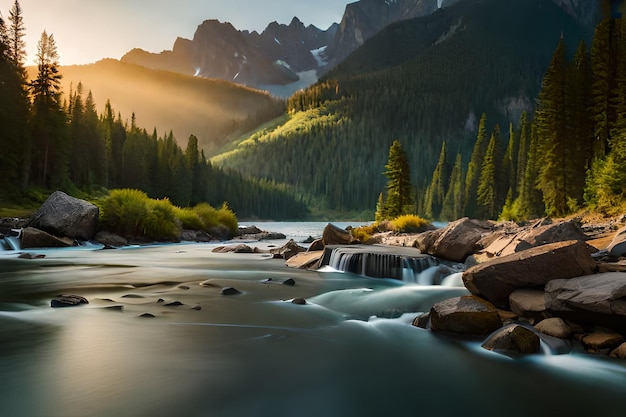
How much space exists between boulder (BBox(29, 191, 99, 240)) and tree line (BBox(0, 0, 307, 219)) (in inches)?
862

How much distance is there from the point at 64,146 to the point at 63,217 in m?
35.1

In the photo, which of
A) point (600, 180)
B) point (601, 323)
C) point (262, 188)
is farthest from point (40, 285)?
point (262, 188)

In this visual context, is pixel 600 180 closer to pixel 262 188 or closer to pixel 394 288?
pixel 394 288

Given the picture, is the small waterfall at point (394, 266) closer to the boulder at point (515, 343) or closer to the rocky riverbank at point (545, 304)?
the rocky riverbank at point (545, 304)

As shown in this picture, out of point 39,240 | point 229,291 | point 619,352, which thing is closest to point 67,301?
point 229,291

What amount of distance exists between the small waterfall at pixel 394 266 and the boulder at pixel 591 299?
8573 mm

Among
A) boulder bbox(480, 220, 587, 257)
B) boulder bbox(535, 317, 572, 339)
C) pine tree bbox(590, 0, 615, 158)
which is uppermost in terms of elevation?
pine tree bbox(590, 0, 615, 158)

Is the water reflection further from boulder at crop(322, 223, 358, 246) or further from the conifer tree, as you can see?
the conifer tree

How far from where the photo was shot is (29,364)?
8.41 metres

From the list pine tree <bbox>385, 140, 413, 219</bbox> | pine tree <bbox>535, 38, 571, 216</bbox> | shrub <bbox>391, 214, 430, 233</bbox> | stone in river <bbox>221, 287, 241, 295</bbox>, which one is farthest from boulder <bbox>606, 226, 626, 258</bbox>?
pine tree <bbox>385, 140, 413, 219</bbox>

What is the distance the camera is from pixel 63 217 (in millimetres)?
38719

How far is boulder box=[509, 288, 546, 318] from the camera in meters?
11.0

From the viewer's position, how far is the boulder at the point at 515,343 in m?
9.20

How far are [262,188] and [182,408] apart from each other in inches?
7251
